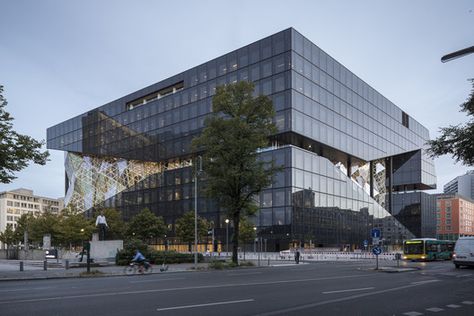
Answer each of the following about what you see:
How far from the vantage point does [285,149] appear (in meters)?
66.8

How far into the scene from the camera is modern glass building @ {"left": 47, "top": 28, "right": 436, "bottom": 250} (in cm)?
6719

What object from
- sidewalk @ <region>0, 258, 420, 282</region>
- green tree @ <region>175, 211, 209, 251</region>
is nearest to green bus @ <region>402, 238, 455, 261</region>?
sidewalk @ <region>0, 258, 420, 282</region>

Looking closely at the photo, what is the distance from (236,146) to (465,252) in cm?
1826

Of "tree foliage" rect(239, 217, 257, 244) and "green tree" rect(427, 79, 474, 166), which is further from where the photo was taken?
"tree foliage" rect(239, 217, 257, 244)

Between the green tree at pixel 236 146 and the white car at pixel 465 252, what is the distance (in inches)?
573

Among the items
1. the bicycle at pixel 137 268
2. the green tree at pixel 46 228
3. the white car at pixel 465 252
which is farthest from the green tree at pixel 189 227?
the white car at pixel 465 252

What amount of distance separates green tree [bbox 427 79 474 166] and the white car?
957 centimetres

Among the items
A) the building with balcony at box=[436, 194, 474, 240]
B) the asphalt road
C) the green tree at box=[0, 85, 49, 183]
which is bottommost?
the building with balcony at box=[436, 194, 474, 240]

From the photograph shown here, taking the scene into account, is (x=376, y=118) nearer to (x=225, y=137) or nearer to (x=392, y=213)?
(x=392, y=213)

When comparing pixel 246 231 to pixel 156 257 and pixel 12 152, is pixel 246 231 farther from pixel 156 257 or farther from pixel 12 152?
pixel 12 152

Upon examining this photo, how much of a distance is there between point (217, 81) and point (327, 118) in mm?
19488

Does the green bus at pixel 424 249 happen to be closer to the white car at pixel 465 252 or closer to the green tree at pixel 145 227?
the white car at pixel 465 252

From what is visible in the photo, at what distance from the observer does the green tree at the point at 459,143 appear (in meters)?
22.4

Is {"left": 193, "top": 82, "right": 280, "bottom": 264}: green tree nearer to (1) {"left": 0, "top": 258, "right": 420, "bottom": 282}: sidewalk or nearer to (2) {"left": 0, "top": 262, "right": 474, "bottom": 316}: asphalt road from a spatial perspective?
(1) {"left": 0, "top": 258, "right": 420, "bottom": 282}: sidewalk
